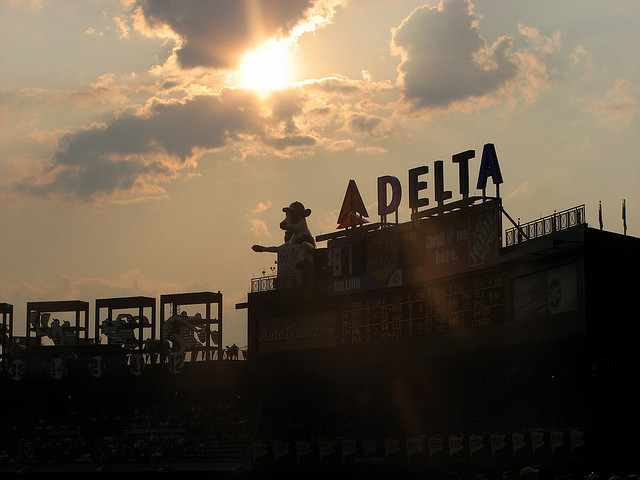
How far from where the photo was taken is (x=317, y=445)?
187 ft

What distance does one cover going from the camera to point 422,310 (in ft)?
178

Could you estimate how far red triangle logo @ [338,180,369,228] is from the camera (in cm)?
6050

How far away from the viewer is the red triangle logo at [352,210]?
60.5 meters

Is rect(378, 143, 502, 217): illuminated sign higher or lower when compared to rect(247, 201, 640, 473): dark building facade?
higher

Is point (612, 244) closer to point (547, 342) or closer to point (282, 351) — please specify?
point (547, 342)

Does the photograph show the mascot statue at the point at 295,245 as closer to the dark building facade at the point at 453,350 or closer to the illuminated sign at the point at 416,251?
the dark building facade at the point at 453,350

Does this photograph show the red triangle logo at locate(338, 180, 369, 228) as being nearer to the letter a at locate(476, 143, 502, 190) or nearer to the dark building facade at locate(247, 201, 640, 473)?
the dark building facade at locate(247, 201, 640, 473)

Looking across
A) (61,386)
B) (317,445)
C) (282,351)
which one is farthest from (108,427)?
(317,445)

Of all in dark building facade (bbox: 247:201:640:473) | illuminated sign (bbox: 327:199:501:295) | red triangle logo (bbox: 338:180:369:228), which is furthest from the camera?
red triangle logo (bbox: 338:180:369:228)

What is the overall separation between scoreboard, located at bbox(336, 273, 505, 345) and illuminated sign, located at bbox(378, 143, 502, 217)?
4.76m

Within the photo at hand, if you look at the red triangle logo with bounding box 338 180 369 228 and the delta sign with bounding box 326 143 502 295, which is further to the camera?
the red triangle logo with bounding box 338 180 369 228

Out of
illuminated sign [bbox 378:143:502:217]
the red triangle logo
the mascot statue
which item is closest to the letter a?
illuminated sign [bbox 378:143:502:217]

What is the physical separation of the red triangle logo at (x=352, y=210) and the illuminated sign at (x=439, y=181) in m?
2.40

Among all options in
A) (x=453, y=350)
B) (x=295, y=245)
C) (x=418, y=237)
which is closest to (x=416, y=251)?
(x=418, y=237)
